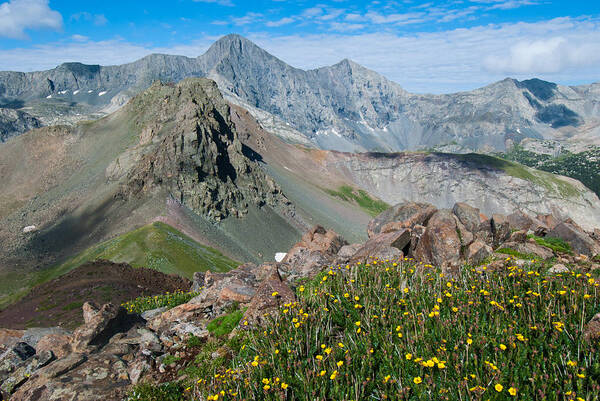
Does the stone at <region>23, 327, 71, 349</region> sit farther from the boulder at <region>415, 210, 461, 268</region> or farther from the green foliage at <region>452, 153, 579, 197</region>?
the green foliage at <region>452, 153, 579, 197</region>

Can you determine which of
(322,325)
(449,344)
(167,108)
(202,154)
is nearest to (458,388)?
(449,344)

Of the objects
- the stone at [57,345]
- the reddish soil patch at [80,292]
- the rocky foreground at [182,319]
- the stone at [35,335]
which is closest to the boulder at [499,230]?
the rocky foreground at [182,319]

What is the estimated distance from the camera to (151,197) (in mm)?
76062

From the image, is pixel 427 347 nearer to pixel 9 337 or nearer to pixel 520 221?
pixel 9 337

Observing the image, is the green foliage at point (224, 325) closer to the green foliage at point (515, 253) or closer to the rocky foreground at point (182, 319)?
the rocky foreground at point (182, 319)

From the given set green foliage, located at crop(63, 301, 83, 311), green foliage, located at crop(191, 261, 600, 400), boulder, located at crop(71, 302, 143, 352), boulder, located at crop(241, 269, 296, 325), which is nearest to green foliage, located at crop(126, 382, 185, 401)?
green foliage, located at crop(191, 261, 600, 400)

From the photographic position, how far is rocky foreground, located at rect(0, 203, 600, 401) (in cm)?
1089

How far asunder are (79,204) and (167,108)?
37078mm

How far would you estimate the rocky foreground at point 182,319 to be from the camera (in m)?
10.9

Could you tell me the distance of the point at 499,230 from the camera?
72.7ft

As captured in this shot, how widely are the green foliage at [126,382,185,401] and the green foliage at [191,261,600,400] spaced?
85 centimetres

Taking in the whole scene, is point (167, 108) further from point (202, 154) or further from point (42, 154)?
point (42, 154)

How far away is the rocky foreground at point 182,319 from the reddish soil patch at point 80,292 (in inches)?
644

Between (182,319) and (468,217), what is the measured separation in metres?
18.6
